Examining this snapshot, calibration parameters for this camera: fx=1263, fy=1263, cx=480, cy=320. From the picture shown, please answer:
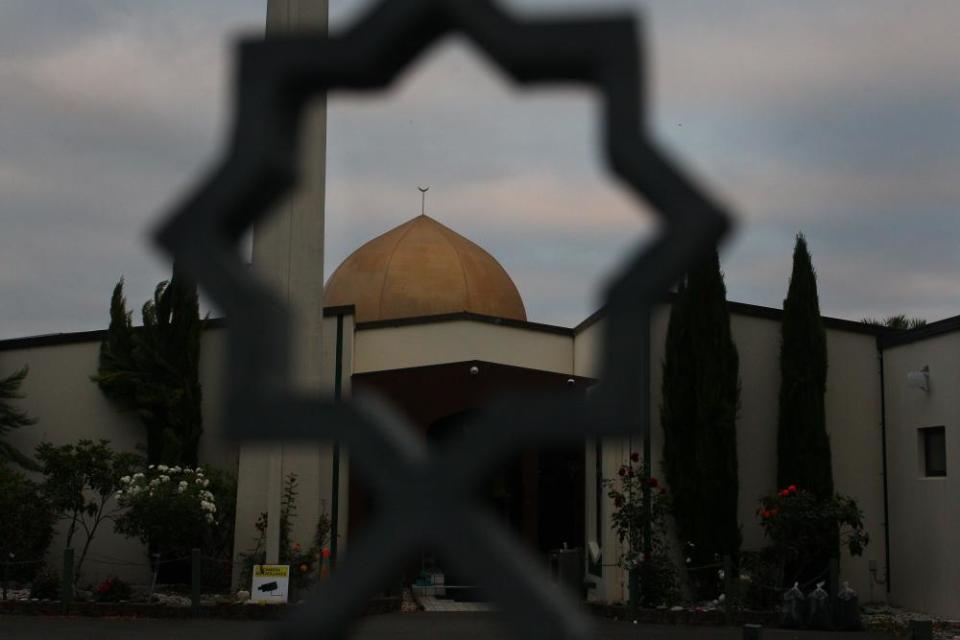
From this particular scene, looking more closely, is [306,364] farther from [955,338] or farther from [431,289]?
[955,338]

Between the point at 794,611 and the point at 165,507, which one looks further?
the point at 165,507

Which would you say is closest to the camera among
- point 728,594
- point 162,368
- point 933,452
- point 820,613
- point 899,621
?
point 820,613

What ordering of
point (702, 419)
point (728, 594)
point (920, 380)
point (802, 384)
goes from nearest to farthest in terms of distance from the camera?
point (728, 594) < point (920, 380) < point (702, 419) < point (802, 384)

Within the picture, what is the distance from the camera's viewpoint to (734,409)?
765 inches

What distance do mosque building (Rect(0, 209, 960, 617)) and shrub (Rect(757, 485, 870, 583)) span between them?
1.00m

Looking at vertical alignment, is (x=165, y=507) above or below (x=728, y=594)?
above

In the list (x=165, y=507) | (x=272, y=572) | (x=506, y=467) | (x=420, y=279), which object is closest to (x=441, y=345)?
(x=506, y=467)

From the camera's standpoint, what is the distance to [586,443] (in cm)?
2114

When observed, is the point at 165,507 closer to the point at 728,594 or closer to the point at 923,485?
the point at 728,594

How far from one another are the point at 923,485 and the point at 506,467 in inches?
279

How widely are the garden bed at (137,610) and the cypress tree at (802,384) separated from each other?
22.9 ft

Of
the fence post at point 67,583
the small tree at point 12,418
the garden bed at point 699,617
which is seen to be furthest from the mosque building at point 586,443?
the fence post at point 67,583

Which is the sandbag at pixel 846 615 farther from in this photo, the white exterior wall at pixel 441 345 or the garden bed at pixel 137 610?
the white exterior wall at pixel 441 345

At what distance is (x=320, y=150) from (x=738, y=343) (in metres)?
7.27
